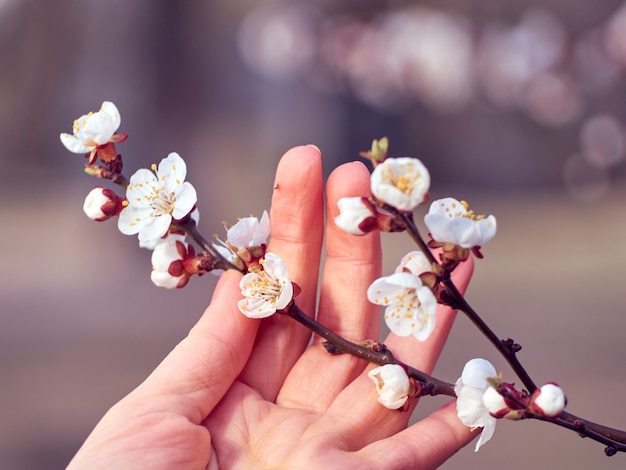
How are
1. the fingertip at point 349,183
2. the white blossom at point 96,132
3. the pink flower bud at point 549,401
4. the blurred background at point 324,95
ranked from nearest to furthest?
the pink flower bud at point 549,401 < the white blossom at point 96,132 < the fingertip at point 349,183 < the blurred background at point 324,95

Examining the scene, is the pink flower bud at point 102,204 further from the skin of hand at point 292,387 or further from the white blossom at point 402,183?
the white blossom at point 402,183

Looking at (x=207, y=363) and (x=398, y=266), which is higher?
(x=398, y=266)

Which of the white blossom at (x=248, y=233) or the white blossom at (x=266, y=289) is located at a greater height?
the white blossom at (x=248, y=233)

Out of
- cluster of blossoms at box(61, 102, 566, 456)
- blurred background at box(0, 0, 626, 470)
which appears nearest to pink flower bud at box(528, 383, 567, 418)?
cluster of blossoms at box(61, 102, 566, 456)

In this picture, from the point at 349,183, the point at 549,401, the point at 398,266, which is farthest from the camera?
the point at 349,183

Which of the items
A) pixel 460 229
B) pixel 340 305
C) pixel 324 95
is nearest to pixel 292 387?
pixel 340 305

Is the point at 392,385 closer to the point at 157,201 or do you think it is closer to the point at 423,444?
the point at 423,444

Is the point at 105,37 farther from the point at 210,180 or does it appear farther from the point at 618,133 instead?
the point at 618,133

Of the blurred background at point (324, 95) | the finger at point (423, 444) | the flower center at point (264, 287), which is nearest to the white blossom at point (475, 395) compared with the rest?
the finger at point (423, 444)
